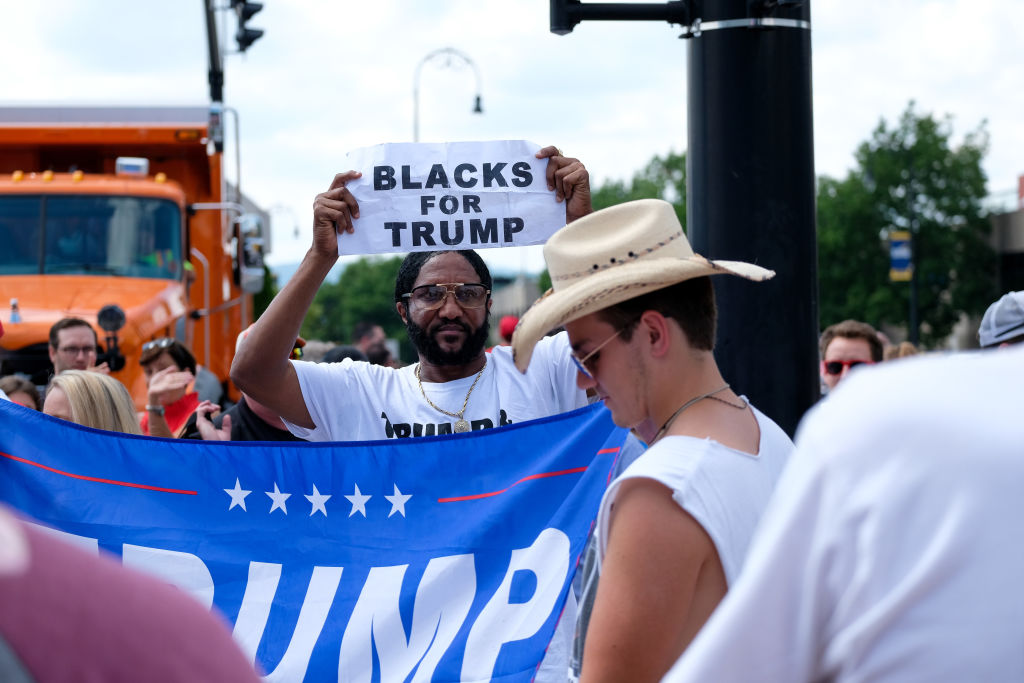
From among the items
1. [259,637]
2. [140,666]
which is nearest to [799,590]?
[140,666]

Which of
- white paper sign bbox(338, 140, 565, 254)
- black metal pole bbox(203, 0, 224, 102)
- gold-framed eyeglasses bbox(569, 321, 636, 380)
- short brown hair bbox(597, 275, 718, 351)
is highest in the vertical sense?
black metal pole bbox(203, 0, 224, 102)

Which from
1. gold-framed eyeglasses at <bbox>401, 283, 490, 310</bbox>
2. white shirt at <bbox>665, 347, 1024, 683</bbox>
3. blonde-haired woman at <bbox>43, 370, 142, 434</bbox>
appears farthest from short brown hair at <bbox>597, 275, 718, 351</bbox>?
blonde-haired woman at <bbox>43, 370, 142, 434</bbox>

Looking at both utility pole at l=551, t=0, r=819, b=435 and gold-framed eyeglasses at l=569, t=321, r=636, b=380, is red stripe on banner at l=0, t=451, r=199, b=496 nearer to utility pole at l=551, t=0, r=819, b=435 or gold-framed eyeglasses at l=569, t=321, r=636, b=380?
utility pole at l=551, t=0, r=819, b=435

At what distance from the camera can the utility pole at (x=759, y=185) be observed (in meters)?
3.74

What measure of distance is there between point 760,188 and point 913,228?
56434 mm

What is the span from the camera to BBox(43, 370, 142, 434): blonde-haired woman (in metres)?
4.56

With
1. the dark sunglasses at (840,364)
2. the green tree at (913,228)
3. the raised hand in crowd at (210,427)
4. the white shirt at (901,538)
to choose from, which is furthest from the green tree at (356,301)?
the white shirt at (901,538)

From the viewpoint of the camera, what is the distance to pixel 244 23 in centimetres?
1413

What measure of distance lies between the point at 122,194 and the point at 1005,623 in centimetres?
1002

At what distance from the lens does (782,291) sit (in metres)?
3.80

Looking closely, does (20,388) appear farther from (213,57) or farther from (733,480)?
(213,57)

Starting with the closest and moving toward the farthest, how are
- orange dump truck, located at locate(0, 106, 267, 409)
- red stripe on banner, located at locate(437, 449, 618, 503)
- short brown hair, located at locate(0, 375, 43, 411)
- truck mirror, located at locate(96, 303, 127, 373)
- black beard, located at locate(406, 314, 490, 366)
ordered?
1. red stripe on banner, located at locate(437, 449, 618, 503)
2. black beard, located at locate(406, 314, 490, 366)
3. short brown hair, located at locate(0, 375, 43, 411)
4. truck mirror, located at locate(96, 303, 127, 373)
5. orange dump truck, located at locate(0, 106, 267, 409)

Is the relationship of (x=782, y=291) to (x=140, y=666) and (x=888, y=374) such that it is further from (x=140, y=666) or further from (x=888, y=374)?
(x=140, y=666)

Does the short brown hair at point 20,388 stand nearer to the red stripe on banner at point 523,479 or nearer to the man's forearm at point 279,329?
the man's forearm at point 279,329
